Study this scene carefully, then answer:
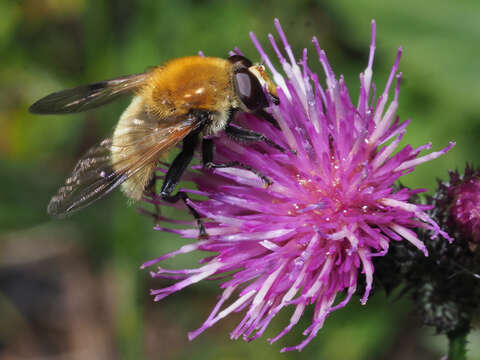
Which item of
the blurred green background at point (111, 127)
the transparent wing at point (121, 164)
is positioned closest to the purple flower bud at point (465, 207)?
the transparent wing at point (121, 164)

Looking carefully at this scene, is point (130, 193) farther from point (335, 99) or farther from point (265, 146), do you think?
point (335, 99)

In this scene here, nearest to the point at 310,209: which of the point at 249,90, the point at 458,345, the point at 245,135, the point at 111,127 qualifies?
the point at 245,135

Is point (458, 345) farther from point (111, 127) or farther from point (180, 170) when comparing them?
point (111, 127)

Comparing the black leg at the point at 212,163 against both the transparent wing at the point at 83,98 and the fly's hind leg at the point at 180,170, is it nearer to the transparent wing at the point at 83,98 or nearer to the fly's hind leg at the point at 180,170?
the fly's hind leg at the point at 180,170

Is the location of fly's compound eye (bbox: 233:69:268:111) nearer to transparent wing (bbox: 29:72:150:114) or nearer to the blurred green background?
transparent wing (bbox: 29:72:150:114)

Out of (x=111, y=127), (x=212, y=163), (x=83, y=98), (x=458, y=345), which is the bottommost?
(x=458, y=345)

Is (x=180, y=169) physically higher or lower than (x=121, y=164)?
lower

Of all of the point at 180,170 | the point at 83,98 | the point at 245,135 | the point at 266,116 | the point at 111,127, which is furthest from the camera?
the point at 111,127
